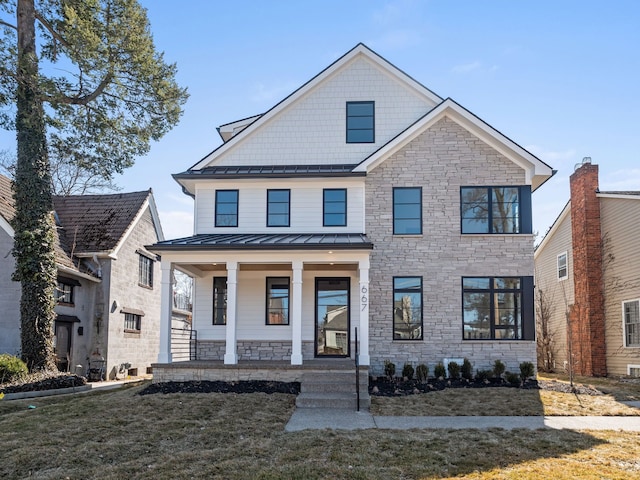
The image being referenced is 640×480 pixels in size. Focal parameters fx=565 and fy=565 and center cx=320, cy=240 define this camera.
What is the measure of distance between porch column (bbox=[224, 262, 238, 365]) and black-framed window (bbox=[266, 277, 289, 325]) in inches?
79.2

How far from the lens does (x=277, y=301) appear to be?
51.8 feet

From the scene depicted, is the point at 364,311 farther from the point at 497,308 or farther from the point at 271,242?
the point at 497,308

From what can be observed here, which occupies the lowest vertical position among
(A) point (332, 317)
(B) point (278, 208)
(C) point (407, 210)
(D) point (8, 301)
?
(A) point (332, 317)

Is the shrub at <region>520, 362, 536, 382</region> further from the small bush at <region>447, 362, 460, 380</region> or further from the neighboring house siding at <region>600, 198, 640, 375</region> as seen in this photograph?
the neighboring house siding at <region>600, 198, 640, 375</region>

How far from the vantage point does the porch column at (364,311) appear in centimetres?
1334

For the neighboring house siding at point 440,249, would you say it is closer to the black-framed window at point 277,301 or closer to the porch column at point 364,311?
the porch column at point 364,311

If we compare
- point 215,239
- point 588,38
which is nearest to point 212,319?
point 215,239

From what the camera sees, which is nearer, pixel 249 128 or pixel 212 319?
pixel 212 319

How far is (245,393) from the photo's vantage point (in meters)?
12.0

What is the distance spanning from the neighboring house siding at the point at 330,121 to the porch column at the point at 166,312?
14.3 feet

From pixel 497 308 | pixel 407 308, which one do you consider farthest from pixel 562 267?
pixel 407 308

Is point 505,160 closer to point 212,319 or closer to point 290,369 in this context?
point 290,369

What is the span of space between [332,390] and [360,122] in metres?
8.27

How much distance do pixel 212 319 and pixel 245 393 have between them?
419 centimetres
